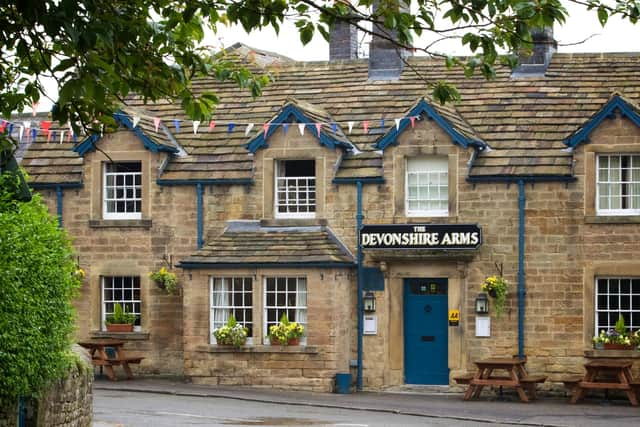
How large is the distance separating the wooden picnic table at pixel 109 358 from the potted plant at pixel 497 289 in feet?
25.9

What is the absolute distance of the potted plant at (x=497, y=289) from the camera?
91.0 feet

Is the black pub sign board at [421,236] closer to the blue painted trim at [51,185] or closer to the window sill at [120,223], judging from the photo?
the window sill at [120,223]

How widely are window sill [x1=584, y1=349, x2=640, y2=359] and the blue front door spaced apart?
3126 millimetres

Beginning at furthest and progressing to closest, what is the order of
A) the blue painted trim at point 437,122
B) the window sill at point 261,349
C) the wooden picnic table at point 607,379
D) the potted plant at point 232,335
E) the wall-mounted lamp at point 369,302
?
the wall-mounted lamp at point 369,302
the potted plant at point 232,335
the blue painted trim at point 437,122
the window sill at point 261,349
the wooden picnic table at point 607,379

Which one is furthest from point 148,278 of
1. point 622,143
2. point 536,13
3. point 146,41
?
point 536,13

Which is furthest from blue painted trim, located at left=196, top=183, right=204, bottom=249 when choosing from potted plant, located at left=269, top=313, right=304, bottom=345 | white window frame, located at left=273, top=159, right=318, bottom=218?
potted plant, located at left=269, top=313, right=304, bottom=345

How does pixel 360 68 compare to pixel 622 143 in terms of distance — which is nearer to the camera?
pixel 622 143

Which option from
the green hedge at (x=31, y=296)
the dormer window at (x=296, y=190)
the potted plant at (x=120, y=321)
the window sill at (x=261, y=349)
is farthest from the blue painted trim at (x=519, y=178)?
the green hedge at (x=31, y=296)

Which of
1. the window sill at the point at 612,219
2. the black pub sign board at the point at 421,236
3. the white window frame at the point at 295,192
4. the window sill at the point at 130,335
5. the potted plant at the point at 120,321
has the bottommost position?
the window sill at the point at 130,335

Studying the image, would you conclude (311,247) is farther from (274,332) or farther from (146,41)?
(146,41)

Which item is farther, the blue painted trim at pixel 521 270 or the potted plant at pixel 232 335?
the potted plant at pixel 232 335

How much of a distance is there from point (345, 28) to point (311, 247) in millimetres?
8106

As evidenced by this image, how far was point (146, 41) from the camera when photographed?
13.3 metres

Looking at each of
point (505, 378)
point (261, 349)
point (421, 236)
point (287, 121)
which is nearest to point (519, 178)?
point (421, 236)
